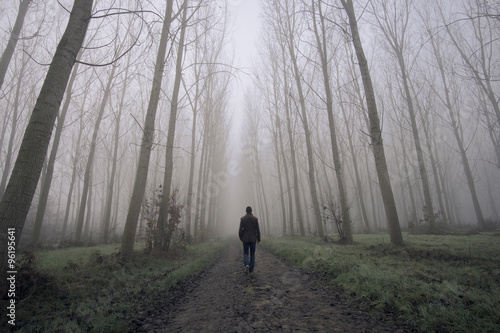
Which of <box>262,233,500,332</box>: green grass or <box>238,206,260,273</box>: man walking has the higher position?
<box>238,206,260,273</box>: man walking

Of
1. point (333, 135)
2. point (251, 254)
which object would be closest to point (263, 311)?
point (251, 254)

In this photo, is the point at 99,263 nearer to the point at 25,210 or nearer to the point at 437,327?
the point at 25,210

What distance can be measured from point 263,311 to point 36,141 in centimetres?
398

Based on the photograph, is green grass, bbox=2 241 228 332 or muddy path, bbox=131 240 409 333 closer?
muddy path, bbox=131 240 409 333

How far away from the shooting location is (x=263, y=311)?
10.4ft

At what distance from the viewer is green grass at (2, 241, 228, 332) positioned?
2762 millimetres

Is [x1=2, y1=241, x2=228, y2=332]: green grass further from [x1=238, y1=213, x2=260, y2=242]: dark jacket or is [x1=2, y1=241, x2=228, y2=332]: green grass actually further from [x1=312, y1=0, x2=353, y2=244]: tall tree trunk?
[x1=312, y1=0, x2=353, y2=244]: tall tree trunk

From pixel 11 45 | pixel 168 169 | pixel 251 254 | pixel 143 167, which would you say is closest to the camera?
pixel 251 254

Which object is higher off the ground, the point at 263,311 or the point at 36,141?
the point at 36,141

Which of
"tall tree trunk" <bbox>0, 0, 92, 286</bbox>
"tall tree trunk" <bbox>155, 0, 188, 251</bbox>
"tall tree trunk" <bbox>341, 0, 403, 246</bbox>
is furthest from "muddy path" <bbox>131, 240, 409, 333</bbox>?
"tall tree trunk" <bbox>155, 0, 188, 251</bbox>

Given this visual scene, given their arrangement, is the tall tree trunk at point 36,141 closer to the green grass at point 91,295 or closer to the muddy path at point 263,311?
the green grass at point 91,295

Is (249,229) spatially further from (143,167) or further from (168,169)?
(168,169)

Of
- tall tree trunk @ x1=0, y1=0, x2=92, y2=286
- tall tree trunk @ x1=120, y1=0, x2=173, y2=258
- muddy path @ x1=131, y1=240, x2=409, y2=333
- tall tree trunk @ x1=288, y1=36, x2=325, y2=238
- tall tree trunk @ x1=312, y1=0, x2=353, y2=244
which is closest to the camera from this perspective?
muddy path @ x1=131, y1=240, x2=409, y2=333

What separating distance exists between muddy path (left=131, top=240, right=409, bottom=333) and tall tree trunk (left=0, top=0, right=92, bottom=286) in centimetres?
212
